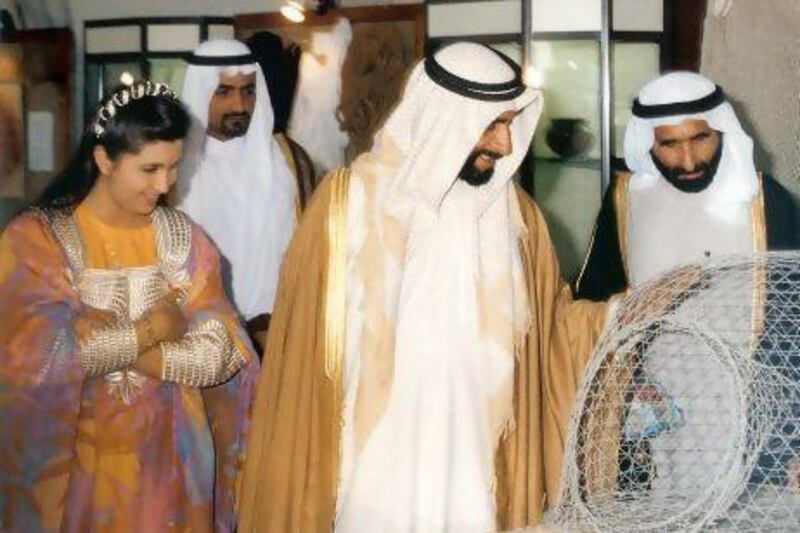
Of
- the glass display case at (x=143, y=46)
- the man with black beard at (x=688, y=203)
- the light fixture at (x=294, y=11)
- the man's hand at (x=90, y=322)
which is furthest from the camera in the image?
the light fixture at (x=294, y=11)

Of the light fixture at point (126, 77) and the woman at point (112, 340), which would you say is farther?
the light fixture at point (126, 77)

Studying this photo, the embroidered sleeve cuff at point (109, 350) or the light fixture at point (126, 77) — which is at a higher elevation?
the light fixture at point (126, 77)

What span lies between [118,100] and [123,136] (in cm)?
9

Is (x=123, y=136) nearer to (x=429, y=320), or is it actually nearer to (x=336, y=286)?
(x=336, y=286)

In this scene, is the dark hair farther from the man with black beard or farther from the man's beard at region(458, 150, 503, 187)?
the man with black beard

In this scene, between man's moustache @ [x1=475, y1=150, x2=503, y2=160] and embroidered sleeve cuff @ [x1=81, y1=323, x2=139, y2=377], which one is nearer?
embroidered sleeve cuff @ [x1=81, y1=323, x2=139, y2=377]

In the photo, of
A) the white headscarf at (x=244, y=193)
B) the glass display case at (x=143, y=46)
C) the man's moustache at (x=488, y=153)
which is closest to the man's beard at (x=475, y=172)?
the man's moustache at (x=488, y=153)

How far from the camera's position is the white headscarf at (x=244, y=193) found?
13.4 ft

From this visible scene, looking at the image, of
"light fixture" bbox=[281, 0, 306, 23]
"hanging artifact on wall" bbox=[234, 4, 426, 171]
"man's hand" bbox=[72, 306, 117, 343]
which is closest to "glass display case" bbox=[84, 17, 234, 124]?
"light fixture" bbox=[281, 0, 306, 23]

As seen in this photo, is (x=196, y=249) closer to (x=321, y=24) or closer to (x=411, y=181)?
(x=411, y=181)

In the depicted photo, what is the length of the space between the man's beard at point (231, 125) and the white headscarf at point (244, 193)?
0.10ft

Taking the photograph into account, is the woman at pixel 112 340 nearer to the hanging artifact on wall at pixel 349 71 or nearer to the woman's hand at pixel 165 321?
the woman's hand at pixel 165 321

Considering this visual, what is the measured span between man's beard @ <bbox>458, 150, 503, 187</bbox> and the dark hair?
0.64 meters

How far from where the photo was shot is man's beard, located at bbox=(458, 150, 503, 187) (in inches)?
113
